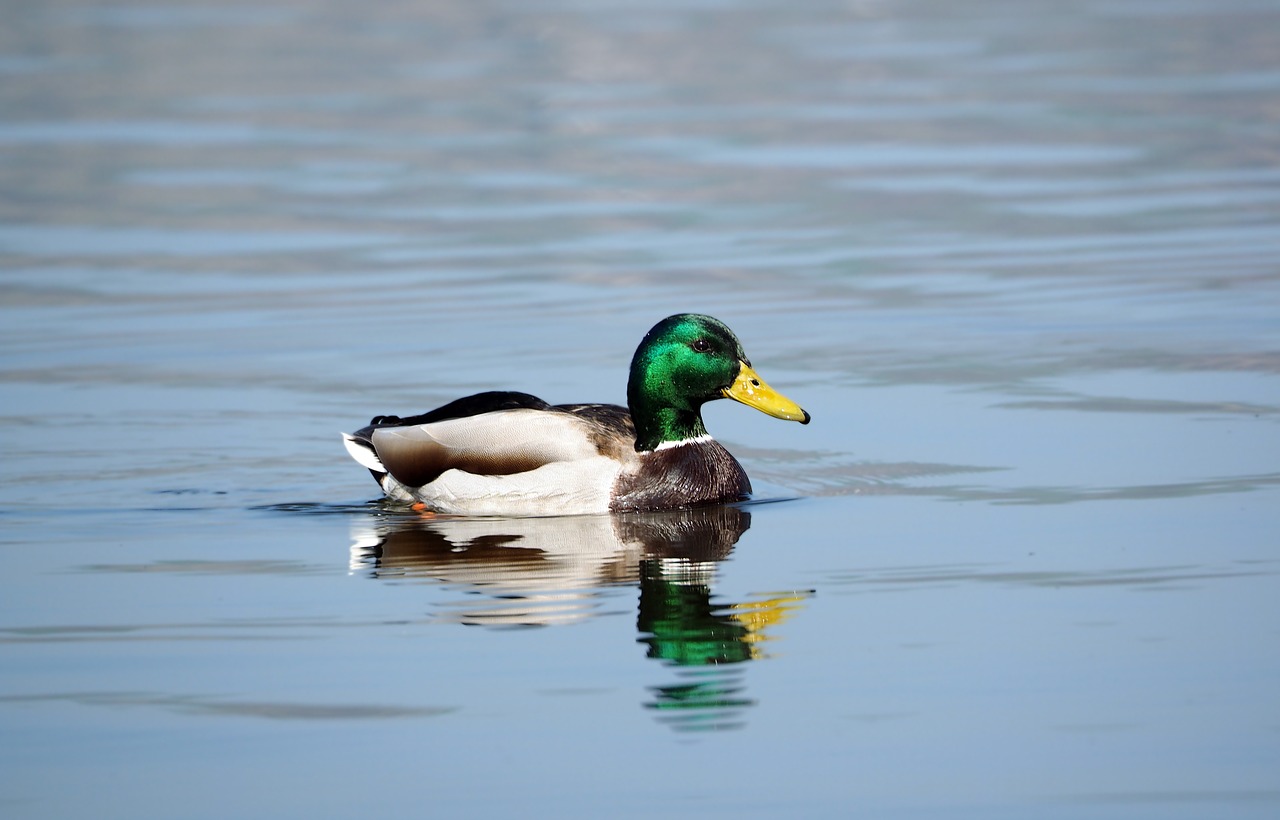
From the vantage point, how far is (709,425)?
43.4ft

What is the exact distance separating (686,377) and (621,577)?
224 centimetres

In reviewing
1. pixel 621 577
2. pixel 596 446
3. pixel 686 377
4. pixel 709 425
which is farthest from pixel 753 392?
pixel 621 577

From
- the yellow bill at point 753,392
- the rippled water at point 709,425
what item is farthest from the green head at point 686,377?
the rippled water at point 709,425

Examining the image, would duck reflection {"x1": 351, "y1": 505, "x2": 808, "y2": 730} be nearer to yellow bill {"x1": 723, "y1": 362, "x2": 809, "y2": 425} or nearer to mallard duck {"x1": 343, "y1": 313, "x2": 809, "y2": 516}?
mallard duck {"x1": 343, "y1": 313, "x2": 809, "y2": 516}

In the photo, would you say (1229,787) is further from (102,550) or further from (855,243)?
(855,243)

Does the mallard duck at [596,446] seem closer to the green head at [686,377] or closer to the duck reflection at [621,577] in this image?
the green head at [686,377]

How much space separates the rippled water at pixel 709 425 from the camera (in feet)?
22.6

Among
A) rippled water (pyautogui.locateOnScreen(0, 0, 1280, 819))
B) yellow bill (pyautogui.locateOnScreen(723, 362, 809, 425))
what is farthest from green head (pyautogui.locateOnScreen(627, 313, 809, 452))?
rippled water (pyautogui.locateOnScreen(0, 0, 1280, 819))

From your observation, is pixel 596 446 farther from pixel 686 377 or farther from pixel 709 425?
pixel 709 425

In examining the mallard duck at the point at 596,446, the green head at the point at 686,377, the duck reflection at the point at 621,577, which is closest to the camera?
the duck reflection at the point at 621,577

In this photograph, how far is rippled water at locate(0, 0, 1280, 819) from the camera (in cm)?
689

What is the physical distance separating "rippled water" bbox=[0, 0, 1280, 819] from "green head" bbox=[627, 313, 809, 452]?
0.53 m

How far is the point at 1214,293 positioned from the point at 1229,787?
961cm

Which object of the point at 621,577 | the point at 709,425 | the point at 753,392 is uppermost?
the point at 753,392
